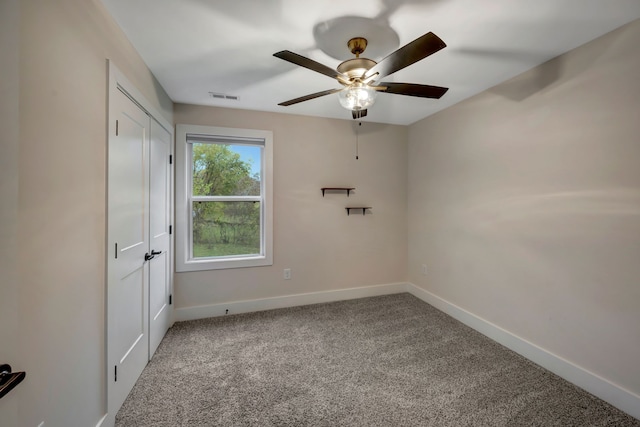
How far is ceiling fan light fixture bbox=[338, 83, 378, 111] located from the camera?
1.71 meters

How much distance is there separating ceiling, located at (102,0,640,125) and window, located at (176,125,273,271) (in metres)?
0.73

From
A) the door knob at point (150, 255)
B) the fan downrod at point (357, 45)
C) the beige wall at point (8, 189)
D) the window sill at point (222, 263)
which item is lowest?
the window sill at point (222, 263)

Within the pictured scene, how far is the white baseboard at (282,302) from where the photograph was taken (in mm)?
2933

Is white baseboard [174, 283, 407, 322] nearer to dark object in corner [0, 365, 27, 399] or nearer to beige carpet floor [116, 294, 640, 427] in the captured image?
beige carpet floor [116, 294, 640, 427]

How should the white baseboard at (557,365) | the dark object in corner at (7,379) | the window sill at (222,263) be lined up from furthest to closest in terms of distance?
the window sill at (222,263), the white baseboard at (557,365), the dark object in corner at (7,379)

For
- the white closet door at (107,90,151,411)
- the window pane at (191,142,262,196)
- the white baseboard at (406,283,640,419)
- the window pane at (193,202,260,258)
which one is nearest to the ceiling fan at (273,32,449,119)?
the white closet door at (107,90,151,411)

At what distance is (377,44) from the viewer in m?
1.83

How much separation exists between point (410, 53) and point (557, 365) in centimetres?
255

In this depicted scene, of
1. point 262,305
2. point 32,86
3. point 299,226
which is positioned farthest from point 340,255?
point 32,86

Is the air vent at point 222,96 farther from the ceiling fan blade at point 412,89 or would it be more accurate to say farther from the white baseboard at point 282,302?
the white baseboard at point 282,302

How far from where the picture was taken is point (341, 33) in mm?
1706

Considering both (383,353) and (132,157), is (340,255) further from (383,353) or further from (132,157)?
(132,157)

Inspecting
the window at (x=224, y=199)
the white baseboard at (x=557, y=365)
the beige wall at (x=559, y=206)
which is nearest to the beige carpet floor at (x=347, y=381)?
the white baseboard at (x=557, y=365)

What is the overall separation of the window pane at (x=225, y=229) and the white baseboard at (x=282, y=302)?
0.61m
